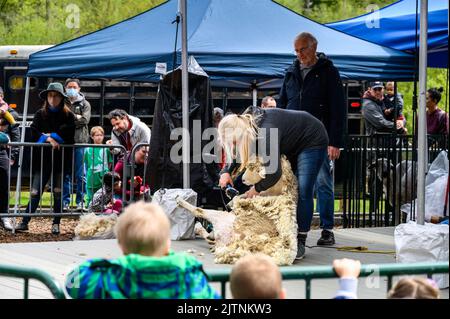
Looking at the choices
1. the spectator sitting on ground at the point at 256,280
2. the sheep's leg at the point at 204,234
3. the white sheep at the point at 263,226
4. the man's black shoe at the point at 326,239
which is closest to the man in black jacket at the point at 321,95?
the man's black shoe at the point at 326,239

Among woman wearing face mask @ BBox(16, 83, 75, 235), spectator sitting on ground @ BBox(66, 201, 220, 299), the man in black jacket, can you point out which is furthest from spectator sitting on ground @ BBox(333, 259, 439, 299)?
woman wearing face mask @ BBox(16, 83, 75, 235)

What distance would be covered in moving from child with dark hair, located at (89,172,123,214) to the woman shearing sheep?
3654 mm

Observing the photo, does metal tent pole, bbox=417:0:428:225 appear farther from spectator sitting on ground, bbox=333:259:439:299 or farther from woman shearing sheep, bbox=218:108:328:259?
spectator sitting on ground, bbox=333:259:439:299

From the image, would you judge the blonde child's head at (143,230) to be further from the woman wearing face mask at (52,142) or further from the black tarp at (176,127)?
the woman wearing face mask at (52,142)

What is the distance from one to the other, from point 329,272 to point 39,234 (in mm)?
9371

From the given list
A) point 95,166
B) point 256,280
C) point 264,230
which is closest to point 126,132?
point 95,166

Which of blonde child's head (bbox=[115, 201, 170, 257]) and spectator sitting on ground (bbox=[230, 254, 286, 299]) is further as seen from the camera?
blonde child's head (bbox=[115, 201, 170, 257])

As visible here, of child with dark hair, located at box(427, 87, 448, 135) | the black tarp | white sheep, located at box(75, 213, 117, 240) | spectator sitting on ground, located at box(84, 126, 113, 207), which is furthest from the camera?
child with dark hair, located at box(427, 87, 448, 135)

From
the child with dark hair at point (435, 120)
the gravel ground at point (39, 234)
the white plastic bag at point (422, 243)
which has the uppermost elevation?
the child with dark hair at point (435, 120)

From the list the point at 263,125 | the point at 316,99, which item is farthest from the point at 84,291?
the point at 316,99

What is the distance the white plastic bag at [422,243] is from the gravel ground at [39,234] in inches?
223

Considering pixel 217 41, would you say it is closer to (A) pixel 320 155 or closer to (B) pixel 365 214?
(B) pixel 365 214

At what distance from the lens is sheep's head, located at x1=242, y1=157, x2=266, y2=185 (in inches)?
360

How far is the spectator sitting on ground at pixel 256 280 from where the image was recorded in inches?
171
